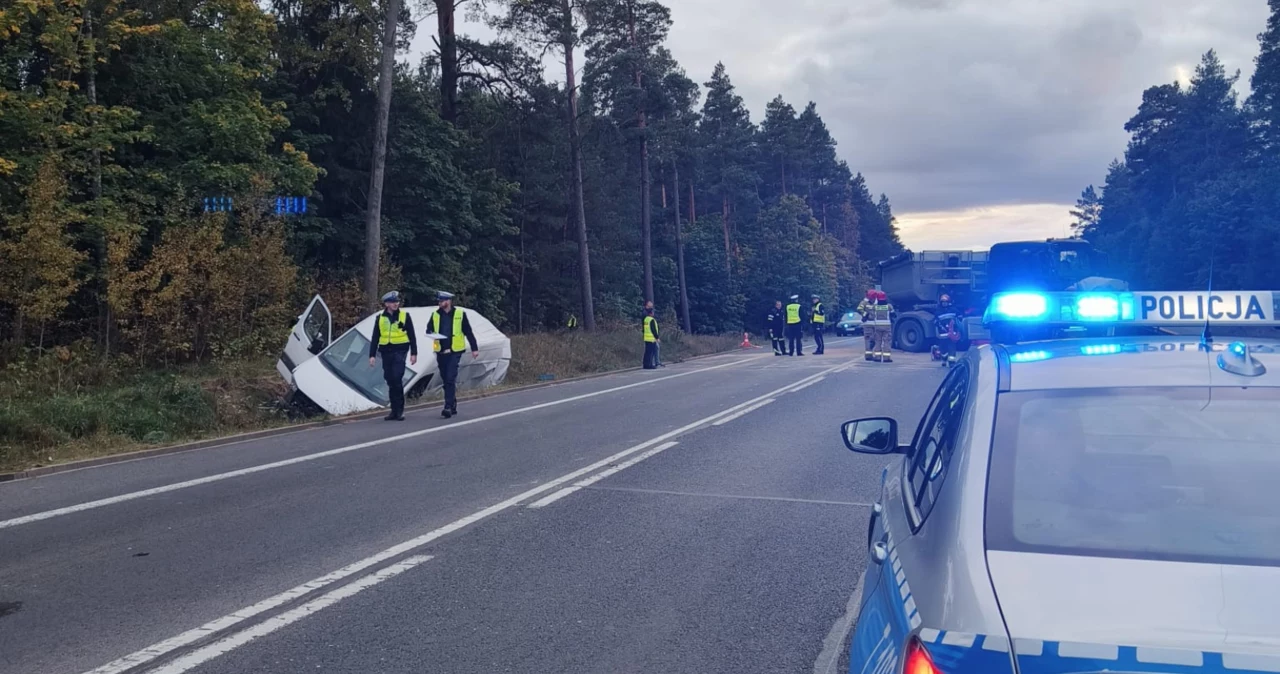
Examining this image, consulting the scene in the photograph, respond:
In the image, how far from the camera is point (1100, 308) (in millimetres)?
4293

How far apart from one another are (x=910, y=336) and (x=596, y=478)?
83.1 feet

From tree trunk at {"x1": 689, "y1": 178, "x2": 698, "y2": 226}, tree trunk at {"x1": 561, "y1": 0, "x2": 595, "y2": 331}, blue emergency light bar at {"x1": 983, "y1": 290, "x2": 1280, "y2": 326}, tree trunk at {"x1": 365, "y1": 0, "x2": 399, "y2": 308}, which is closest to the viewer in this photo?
blue emergency light bar at {"x1": 983, "y1": 290, "x2": 1280, "y2": 326}

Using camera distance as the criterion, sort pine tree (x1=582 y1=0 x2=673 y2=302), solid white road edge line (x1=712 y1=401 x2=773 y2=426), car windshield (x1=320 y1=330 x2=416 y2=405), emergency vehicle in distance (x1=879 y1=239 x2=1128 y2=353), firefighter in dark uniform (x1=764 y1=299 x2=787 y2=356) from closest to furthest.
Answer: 1. solid white road edge line (x1=712 y1=401 x2=773 y2=426)
2. car windshield (x1=320 y1=330 x2=416 y2=405)
3. emergency vehicle in distance (x1=879 y1=239 x2=1128 y2=353)
4. firefighter in dark uniform (x1=764 y1=299 x2=787 y2=356)
5. pine tree (x1=582 y1=0 x2=673 y2=302)

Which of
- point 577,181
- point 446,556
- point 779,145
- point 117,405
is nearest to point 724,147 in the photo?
point 779,145

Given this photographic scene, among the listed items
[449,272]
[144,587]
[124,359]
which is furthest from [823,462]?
[449,272]

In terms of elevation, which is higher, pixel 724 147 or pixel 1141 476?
pixel 724 147

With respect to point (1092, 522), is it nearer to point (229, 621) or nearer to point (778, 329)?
point (229, 621)

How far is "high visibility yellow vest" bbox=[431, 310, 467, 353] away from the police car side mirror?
1186 centimetres

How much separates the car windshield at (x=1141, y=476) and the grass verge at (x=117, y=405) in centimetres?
1122

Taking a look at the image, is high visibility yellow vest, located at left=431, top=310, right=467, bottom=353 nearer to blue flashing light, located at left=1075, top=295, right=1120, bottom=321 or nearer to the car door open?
the car door open

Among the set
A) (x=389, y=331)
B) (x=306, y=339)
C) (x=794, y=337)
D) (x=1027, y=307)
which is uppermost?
(x=1027, y=307)

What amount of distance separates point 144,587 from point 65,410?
8.03 metres

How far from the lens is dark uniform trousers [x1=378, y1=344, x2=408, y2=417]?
1518 cm

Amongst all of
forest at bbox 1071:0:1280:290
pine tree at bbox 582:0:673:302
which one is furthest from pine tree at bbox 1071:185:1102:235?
pine tree at bbox 582:0:673:302
